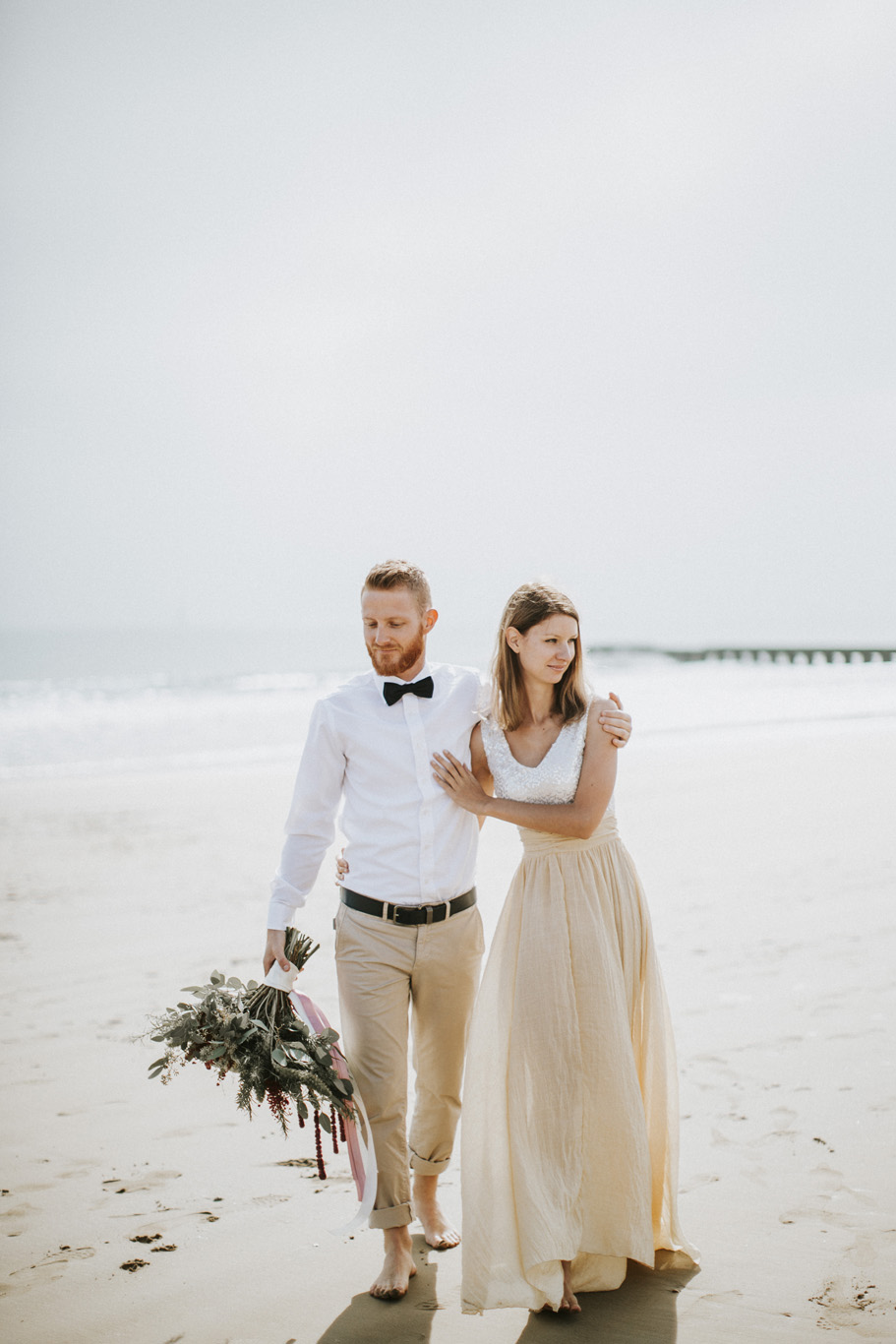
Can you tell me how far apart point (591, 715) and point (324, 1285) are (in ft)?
6.71

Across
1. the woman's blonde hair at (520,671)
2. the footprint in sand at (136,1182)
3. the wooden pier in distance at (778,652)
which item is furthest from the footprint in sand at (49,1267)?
the wooden pier in distance at (778,652)

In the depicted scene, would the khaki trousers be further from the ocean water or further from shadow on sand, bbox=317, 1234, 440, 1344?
the ocean water

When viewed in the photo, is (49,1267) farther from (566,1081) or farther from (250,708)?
(250,708)

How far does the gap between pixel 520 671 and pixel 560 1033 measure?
1.15 m

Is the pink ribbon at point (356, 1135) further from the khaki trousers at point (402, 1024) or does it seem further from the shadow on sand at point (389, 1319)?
the shadow on sand at point (389, 1319)

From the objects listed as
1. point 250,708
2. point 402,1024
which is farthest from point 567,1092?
point 250,708

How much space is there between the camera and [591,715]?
3.28 m

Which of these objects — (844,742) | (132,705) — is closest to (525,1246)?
(844,742)

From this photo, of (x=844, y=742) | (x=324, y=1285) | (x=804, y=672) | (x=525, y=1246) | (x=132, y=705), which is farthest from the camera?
(x=804, y=672)

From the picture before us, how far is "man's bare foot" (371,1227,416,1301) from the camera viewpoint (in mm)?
3146

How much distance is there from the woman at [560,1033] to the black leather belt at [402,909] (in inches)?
8.3

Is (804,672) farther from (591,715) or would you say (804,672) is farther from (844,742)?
(591,715)

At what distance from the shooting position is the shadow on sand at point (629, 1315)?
9.50ft

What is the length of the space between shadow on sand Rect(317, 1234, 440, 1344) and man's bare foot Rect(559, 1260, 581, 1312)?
0.40 meters
